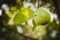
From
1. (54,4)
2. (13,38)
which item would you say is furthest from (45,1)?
(13,38)

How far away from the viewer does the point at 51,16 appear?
95 cm

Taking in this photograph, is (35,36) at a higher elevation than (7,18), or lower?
lower

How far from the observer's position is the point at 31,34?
916 millimetres

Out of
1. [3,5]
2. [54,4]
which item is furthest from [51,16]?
[3,5]

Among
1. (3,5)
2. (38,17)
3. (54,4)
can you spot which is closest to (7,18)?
(3,5)

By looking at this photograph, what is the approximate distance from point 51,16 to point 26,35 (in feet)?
0.68

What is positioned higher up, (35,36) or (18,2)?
(18,2)

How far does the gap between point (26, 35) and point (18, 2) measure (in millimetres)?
223

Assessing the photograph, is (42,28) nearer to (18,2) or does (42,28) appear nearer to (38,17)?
(38,17)

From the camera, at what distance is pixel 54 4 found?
38.3 inches

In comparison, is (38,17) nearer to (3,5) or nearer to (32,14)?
(32,14)

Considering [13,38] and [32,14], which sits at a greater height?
[32,14]

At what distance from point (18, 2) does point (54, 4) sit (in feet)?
0.79

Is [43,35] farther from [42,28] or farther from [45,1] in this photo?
[45,1]
